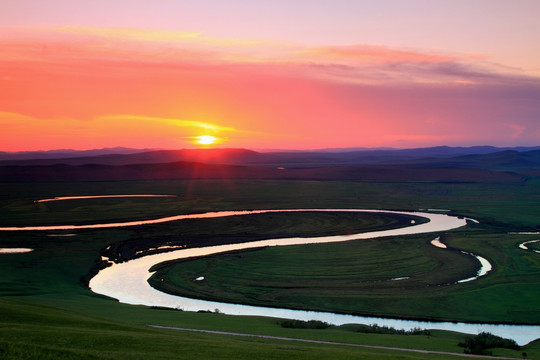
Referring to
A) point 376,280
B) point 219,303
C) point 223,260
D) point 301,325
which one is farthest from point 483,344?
point 223,260

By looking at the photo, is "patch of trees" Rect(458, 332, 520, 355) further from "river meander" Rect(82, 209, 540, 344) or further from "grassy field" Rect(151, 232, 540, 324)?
"grassy field" Rect(151, 232, 540, 324)

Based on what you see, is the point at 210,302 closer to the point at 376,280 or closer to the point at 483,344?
the point at 376,280

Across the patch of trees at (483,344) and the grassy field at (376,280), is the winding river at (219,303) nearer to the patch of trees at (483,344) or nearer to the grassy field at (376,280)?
the grassy field at (376,280)

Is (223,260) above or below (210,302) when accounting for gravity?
below

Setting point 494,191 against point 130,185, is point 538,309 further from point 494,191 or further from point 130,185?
point 130,185

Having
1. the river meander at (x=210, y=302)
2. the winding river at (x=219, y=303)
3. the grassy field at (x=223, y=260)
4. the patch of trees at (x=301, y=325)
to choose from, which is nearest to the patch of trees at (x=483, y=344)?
the grassy field at (x=223, y=260)

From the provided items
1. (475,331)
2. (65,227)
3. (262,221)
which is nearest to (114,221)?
(65,227)

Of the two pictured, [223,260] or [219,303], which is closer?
[219,303]

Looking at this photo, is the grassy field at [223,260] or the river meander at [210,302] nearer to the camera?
the grassy field at [223,260]

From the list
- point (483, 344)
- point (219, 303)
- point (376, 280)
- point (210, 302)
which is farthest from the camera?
point (376, 280)
